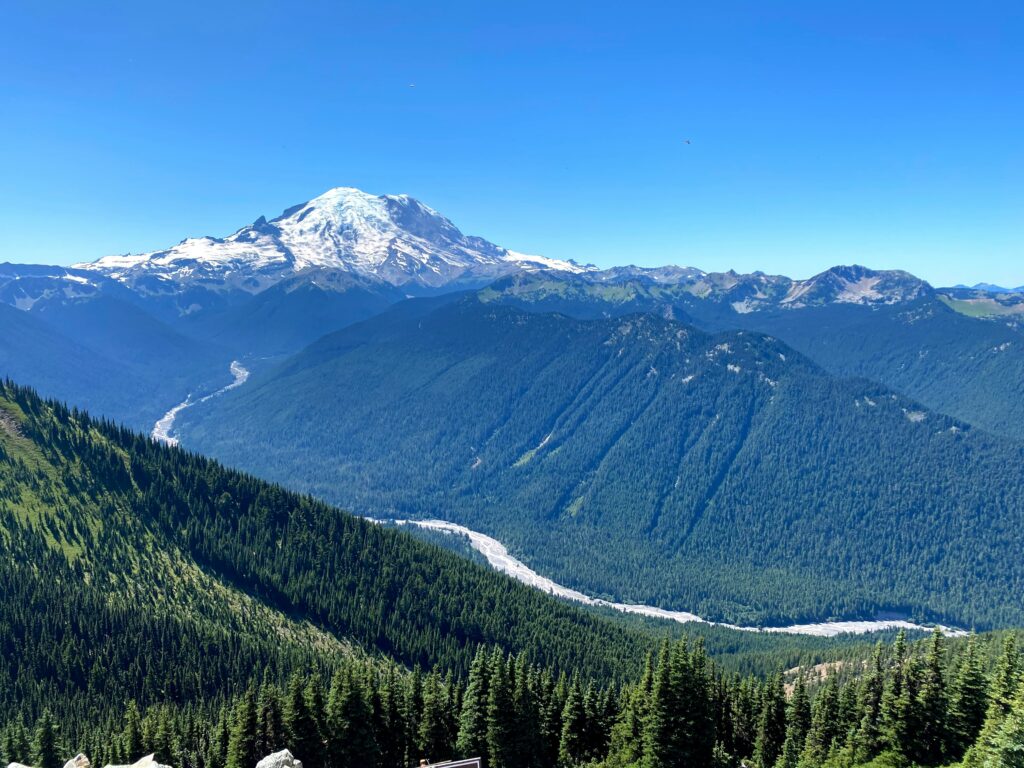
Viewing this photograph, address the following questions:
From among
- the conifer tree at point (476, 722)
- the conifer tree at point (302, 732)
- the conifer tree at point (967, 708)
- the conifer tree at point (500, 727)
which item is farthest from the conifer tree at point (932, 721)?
the conifer tree at point (302, 732)

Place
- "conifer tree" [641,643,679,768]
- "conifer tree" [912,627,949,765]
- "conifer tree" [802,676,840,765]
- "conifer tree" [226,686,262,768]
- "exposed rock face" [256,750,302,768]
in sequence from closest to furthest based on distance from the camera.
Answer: "exposed rock face" [256,750,302,768]
"conifer tree" [912,627,949,765]
"conifer tree" [641,643,679,768]
"conifer tree" [802,676,840,765]
"conifer tree" [226,686,262,768]

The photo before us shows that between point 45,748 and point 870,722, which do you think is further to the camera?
point 45,748

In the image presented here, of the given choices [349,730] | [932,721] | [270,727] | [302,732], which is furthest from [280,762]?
[932,721]

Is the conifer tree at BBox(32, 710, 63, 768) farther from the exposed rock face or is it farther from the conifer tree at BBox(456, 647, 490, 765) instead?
the conifer tree at BBox(456, 647, 490, 765)

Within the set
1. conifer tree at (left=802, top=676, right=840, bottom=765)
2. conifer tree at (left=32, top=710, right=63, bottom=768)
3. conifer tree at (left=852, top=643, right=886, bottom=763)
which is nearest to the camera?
conifer tree at (left=852, top=643, right=886, bottom=763)

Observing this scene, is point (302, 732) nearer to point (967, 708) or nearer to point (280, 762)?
point (280, 762)

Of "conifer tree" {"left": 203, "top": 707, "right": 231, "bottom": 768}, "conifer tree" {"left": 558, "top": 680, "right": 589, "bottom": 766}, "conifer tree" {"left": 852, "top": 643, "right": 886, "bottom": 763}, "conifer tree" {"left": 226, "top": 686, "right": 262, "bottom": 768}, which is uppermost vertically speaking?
"conifer tree" {"left": 852, "top": 643, "right": 886, "bottom": 763}

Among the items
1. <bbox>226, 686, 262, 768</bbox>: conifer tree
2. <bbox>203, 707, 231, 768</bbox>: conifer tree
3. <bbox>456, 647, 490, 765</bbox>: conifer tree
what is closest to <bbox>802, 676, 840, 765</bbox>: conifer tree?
<bbox>456, 647, 490, 765</bbox>: conifer tree

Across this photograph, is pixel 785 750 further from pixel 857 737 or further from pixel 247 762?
pixel 247 762

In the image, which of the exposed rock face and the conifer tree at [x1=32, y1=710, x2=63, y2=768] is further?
the conifer tree at [x1=32, y1=710, x2=63, y2=768]

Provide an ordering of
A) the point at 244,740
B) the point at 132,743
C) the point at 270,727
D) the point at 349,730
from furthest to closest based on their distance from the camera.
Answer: the point at 132,743, the point at 270,727, the point at 349,730, the point at 244,740

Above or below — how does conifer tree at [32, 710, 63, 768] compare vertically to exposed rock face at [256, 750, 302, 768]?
below
